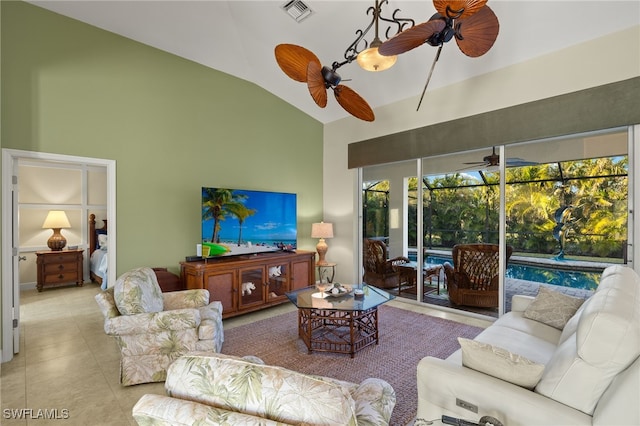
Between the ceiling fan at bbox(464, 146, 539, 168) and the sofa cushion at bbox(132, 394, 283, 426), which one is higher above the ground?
the ceiling fan at bbox(464, 146, 539, 168)

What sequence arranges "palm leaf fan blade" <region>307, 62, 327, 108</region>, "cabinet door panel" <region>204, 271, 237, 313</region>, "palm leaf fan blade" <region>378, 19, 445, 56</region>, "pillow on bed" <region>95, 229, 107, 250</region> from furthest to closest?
"pillow on bed" <region>95, 229, 107, 250</region> < "cabinet door panel" <region>204, 271, 237, 313</region> < "palm leaf fan blade" <region>307, 62, 327, 108</region> < "palm leaf fan blade" <region>378, 19, 445, 56</region>

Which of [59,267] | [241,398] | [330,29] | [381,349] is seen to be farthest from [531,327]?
[59,267]

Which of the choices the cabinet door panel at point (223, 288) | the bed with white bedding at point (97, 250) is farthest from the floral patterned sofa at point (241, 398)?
the bed with white bedding at point (97, 250)

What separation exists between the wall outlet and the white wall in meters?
3.47

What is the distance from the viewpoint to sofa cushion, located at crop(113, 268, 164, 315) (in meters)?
2.33

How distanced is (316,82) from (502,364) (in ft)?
7.18

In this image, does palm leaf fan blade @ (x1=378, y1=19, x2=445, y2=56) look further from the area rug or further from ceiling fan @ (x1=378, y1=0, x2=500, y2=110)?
the area rug

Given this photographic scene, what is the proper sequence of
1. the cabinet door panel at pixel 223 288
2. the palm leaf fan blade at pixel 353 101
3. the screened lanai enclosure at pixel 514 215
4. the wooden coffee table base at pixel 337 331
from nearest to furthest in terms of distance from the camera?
the palm leaf fan blade at pixel 353 101, the wooden coffee table base at pixel 337 331, the screened lanai enclosure at pixel 514 215, the cabinet door panel at pixel 223 288

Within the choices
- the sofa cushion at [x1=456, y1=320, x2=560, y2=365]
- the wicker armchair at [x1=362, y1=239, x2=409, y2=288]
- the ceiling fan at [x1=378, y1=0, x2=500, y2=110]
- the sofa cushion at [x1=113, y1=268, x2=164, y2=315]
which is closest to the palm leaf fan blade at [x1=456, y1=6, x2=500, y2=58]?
the ceiling fan at [x1=378, y1=0, x2=500, y2=110]

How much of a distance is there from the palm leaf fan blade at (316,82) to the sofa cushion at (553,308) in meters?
2.58

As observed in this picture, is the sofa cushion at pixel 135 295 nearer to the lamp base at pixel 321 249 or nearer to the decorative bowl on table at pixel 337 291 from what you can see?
the decorative bowl on table at pixel 337 291

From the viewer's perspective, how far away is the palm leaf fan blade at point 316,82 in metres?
2.24

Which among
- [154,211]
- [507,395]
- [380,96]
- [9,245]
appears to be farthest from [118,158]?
[507,395]

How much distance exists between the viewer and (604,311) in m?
1.23
